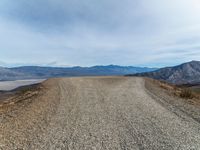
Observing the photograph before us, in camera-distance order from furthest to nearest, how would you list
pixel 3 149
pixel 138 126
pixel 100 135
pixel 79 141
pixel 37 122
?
pixel 37 122 → pixel 138 126 → pixel 100 135 → pixel 79 141 → pixel 3 149

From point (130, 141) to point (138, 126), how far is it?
1.78m

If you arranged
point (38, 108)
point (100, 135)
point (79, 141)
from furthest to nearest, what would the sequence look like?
1. point (38, 108)
2. point (100, 135)
3. point (79, 141)

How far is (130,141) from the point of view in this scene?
23.9ft

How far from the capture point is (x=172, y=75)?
7781 inches

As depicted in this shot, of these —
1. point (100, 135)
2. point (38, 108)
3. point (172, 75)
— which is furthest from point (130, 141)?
point (172, 75)

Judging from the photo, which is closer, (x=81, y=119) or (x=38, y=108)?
(x=81, y=119)

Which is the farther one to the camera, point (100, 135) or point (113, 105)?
point (113, 105)

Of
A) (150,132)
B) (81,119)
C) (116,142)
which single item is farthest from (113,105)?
(116,142)

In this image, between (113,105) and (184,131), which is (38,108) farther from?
(184,131)

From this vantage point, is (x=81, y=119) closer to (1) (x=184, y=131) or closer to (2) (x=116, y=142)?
(2) (x=116, y=142)

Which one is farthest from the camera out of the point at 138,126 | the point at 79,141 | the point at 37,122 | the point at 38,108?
the point at 38,108

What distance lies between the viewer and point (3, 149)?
6.94 metres

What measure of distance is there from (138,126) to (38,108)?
6.12m

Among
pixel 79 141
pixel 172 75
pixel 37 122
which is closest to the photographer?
pixel 79 141
